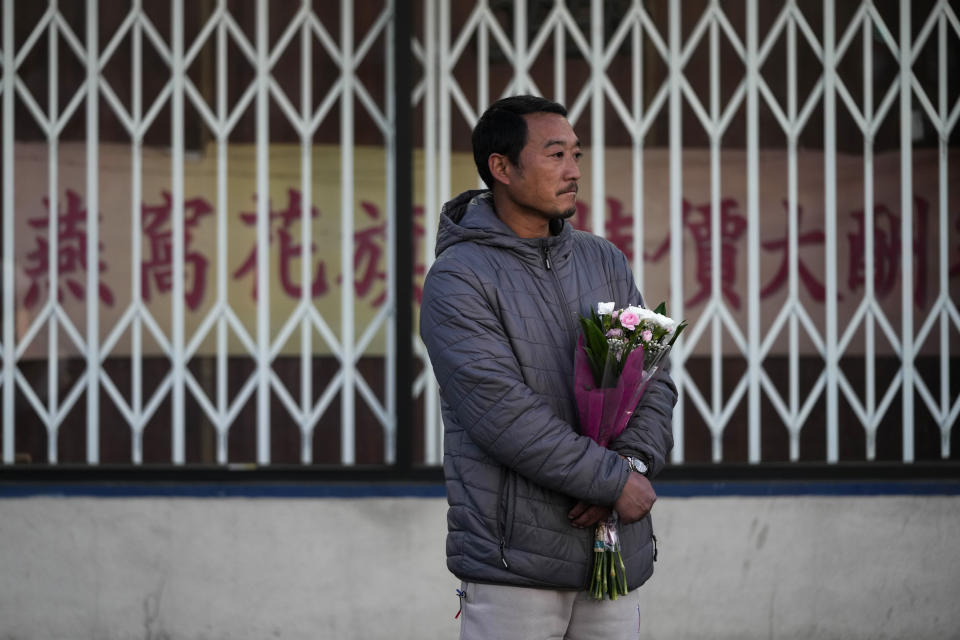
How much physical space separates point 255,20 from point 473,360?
333 cm

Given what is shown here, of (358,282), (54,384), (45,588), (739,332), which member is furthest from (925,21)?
(45,588)

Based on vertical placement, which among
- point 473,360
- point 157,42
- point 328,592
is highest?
point 157,42

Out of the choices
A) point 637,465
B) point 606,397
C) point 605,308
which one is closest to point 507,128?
point 605,308

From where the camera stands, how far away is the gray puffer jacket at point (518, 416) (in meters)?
2.95

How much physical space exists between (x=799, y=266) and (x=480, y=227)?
10.2 feet

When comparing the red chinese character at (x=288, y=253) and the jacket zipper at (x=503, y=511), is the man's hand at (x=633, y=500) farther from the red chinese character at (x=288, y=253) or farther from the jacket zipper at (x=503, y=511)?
the red chinese character at (x=288, y=253)

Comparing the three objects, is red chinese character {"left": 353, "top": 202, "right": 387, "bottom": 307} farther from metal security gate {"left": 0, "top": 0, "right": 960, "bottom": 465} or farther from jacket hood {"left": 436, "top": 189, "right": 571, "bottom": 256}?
jacket hood {"left": 436, "top": 189, "right": 571, "bottom": 256}

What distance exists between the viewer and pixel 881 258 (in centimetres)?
→ 590

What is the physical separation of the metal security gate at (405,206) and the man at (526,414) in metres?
2.55

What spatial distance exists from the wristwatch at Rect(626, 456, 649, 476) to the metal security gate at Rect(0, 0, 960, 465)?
2736 mm

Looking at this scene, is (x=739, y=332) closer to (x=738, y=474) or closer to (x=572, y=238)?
(x=738, y=474)

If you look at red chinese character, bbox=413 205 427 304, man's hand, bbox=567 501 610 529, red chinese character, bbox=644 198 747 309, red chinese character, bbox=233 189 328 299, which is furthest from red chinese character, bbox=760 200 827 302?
man's hand, bbox=567 501 610 529

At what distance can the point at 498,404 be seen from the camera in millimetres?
2957

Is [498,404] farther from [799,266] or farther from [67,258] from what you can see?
[67,258]
